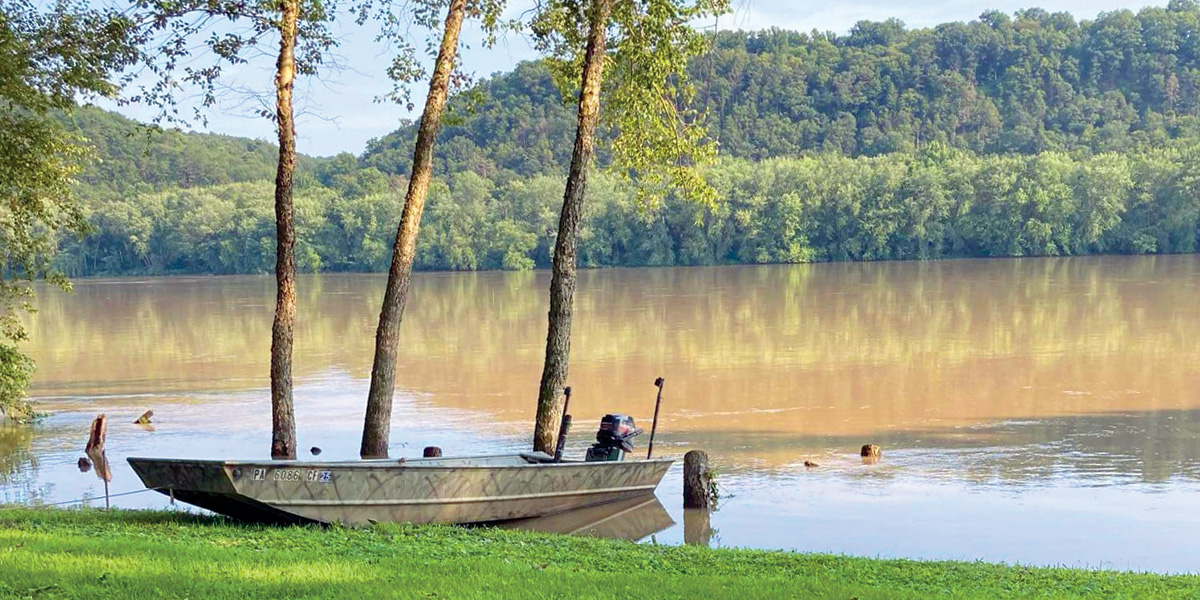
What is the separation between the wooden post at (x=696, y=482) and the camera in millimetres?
16578

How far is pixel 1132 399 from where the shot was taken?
82.6 feet

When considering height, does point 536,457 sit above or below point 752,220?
below

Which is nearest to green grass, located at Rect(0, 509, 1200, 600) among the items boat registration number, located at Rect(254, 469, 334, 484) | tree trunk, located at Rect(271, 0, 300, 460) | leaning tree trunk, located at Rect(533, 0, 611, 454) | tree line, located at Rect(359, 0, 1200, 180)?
boat registration number, located at Rect(254, 469, 334, 484)

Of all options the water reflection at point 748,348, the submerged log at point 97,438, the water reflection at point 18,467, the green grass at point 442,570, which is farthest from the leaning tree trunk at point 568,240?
the submerged log at point 97,438

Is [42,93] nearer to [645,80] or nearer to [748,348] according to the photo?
[645,80]

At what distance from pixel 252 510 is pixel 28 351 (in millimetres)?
34496

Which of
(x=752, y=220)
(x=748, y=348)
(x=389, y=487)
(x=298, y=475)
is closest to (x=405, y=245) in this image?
(x=389, y=487)

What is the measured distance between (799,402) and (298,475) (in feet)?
50.4

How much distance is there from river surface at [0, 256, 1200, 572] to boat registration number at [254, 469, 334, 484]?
4.26m

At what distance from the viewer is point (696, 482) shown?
1658 centimetres

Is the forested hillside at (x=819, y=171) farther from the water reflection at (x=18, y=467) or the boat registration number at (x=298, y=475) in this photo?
the boat registration number at (x=298, y=475)

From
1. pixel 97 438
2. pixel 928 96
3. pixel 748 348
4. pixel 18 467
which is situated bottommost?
pixel 18 467

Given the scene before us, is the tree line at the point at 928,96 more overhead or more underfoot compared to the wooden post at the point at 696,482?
more overhead

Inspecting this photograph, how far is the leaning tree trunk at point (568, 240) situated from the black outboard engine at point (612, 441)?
87cm
